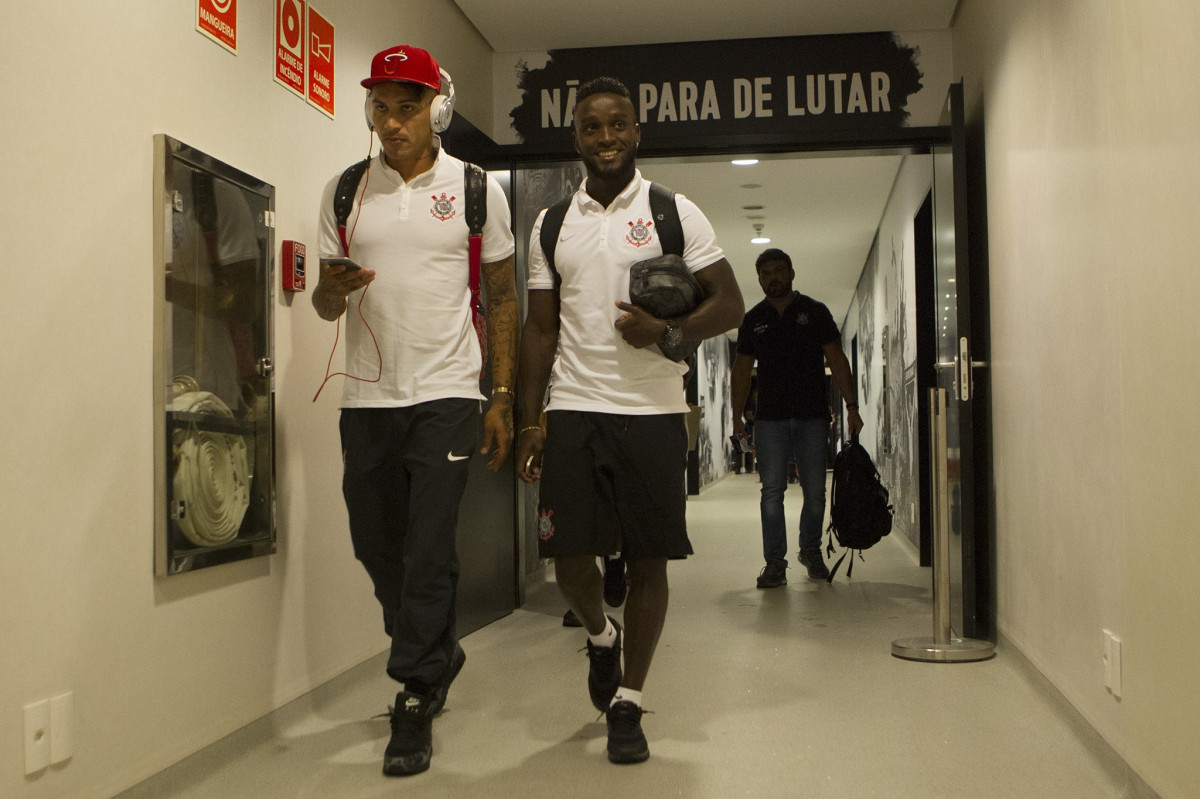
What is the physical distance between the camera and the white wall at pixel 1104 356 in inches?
76.5

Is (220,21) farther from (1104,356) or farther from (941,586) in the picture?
(941,586)

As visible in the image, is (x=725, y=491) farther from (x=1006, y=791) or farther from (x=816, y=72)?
(x=1006, y=791)

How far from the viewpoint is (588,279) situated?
2.52 metres

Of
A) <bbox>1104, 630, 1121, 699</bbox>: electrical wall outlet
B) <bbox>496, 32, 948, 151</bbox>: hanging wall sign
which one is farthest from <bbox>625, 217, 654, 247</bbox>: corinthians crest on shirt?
<bbox>496, 32, 948, 151</bbox>: hanging wall sign

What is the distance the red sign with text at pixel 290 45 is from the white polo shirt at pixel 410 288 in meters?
0.55

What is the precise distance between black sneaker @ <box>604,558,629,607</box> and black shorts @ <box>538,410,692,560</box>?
179 centimetres

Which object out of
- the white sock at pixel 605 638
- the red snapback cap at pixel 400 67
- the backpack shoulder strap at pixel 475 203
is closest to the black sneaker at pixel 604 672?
the white sock at pixel 605 638

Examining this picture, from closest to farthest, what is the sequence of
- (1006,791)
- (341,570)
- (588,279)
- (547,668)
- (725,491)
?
1. (1006,791)
2. (588,279)
3. (341,570)
4. (547,668)
5. (725,491)

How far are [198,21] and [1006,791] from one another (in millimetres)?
2463

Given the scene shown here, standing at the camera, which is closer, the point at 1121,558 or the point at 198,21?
the point at 1121,558

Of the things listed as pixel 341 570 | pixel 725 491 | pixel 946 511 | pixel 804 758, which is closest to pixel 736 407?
pixel 946 511

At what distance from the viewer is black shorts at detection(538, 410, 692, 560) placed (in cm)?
245

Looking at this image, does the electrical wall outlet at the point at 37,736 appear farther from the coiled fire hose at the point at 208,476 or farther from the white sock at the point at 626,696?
the white sock at the point at 626,696

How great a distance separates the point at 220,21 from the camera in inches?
103
